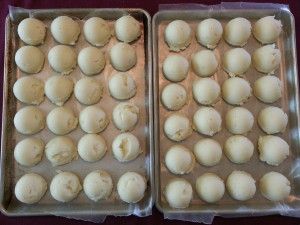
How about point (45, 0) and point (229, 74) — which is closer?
point (229, 74)

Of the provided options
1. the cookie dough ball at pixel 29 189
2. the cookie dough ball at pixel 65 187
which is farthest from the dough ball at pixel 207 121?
the cookie dough ball at pixel 29 189

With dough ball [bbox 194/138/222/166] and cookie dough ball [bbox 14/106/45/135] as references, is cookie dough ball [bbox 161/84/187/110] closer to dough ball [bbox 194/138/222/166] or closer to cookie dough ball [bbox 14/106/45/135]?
dough ball [bbox 194/138/222/166]

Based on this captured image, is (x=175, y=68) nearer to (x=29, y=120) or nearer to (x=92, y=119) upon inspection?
(x=92, y=119)

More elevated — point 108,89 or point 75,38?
point 75,38

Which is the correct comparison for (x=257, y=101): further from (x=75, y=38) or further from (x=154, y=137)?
(x=75, y=38)

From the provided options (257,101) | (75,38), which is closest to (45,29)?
(75,38)

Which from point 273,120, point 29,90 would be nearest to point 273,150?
point 273,120

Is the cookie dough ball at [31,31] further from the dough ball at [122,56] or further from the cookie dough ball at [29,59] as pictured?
the dough ball at [122,56]
